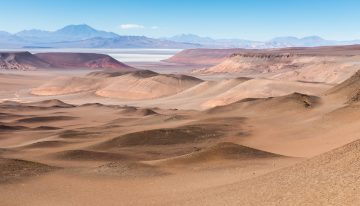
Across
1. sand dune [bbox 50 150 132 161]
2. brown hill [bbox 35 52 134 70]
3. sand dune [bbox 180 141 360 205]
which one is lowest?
brown hill [bbox 35 52 134 70]

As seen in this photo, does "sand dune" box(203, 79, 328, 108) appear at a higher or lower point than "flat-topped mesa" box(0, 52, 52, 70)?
higher

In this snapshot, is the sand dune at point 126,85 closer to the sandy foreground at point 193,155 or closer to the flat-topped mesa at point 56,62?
the sandy foreground at point 193,155

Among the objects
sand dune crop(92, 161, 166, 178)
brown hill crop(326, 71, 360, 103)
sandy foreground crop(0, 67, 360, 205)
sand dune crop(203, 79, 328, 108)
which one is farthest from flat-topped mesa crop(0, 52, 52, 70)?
sand dune crop(92, 161, 166, 178)

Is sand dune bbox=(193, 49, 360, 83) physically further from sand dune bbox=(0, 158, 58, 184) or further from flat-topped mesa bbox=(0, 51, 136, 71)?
sand dune bbox=(0, 158, 58, 184)

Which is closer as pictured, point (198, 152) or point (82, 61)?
point (198, 152)

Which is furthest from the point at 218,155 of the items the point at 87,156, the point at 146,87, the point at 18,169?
the point at 146,87

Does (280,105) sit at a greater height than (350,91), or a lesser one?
lesser

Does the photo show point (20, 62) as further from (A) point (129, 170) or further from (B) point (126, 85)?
(A) point (129, 170)
